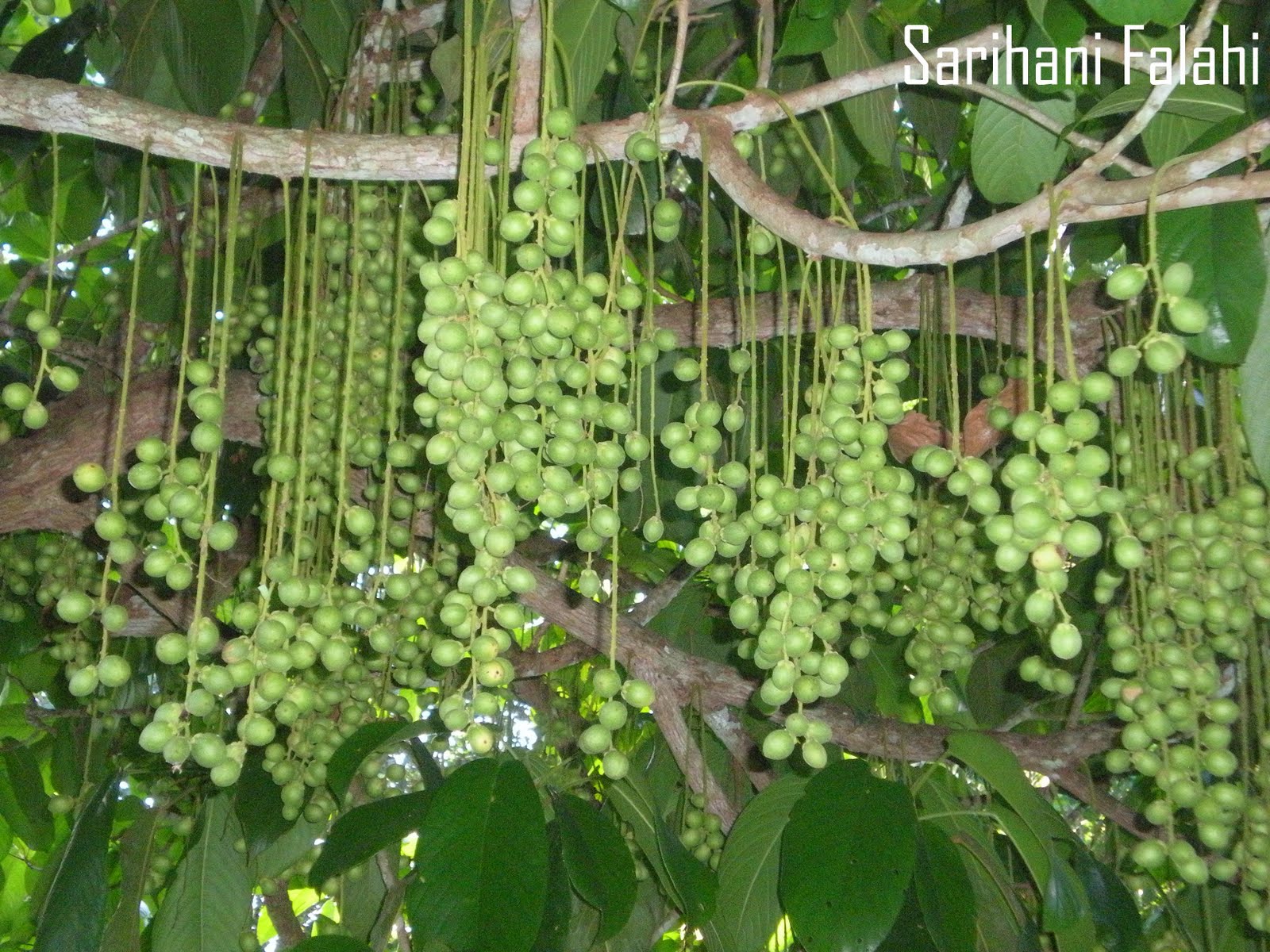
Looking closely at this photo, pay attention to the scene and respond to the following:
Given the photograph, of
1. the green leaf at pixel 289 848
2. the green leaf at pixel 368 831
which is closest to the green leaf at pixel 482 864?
the green leaf at pixel 368 831

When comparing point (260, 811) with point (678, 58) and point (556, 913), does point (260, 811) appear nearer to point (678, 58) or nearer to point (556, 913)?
point (556, 913)

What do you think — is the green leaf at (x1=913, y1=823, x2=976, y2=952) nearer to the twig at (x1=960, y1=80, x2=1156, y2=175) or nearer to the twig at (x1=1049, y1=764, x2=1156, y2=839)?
the twig at (x1=1049, y1=764, x2=1156, y2=839)

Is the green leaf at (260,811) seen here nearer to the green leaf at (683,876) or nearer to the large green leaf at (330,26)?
the green leaf at (683,876)

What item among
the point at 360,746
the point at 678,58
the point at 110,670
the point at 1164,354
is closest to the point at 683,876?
the point at 360,746

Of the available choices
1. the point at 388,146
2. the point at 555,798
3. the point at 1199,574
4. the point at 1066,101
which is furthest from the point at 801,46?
the point at 555,798

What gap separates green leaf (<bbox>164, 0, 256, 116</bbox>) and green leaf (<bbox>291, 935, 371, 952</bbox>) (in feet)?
4.08

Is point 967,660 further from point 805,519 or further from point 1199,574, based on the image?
point 805,519

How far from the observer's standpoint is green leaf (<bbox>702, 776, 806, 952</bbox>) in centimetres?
150

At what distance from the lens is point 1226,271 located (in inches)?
37.7

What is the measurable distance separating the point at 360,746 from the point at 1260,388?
1016 mm

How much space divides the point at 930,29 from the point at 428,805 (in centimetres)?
158

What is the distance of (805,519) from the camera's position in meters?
0.95

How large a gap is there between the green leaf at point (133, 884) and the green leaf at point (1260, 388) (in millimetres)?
1687

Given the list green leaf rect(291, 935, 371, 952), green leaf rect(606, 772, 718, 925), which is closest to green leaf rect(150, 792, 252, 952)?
green leaf rect(291, 935, 371, 952)
